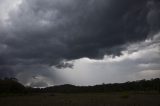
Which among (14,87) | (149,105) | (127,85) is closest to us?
(149,105)

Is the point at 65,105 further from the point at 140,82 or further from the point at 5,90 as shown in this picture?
the point at 140,82

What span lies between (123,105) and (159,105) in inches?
207

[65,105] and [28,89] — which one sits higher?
[28,89]

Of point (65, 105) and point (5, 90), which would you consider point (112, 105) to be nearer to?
point (65, 105)

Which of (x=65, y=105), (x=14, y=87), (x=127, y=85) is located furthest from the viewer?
(x=127, y=85)

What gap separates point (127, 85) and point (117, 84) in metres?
10.7

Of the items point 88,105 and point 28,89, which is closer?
point 88,105

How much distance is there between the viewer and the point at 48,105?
41219 millimetres

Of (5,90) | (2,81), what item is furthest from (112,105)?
(2,81)

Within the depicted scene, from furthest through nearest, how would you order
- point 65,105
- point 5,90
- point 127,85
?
point 127,85 < point 5,90 < point 65,105

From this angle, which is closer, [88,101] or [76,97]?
[88,101]

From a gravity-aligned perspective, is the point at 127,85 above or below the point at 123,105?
above

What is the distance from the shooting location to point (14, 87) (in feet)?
371

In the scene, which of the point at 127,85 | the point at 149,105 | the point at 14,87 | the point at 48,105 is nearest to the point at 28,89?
the point at 14,87
